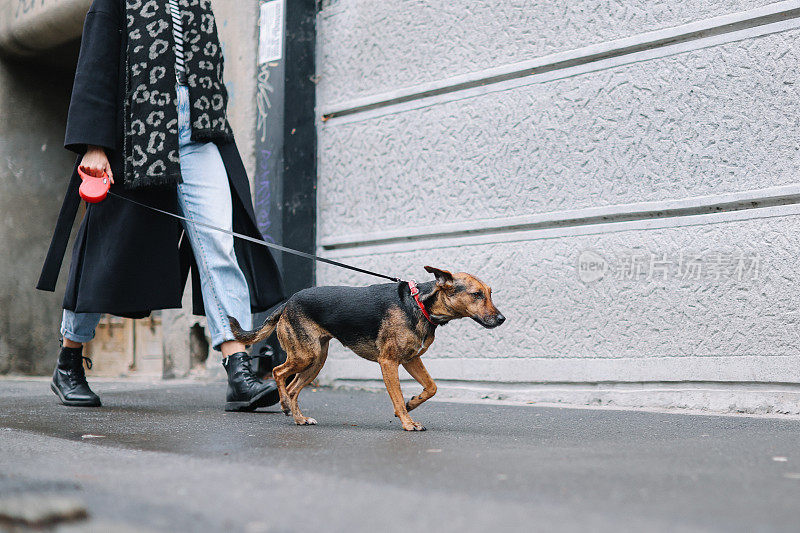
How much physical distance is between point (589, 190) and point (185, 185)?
2.33m

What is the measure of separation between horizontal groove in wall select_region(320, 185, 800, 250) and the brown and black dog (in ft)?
5.14

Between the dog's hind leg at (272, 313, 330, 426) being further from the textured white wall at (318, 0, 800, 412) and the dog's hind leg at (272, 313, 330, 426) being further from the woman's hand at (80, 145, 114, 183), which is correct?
the textured white wall at (318, 0, 800, 412)

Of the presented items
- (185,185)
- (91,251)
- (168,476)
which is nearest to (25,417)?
(91,251)

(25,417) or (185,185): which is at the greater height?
(185,185)

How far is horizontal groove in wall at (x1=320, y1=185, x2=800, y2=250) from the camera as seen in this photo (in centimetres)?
468

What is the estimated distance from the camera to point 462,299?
392 cm

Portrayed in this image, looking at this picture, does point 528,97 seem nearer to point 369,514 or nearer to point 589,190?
point 589,190

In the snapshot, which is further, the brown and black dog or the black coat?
the black coat

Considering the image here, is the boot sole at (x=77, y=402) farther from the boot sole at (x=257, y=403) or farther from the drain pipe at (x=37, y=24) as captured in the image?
the drain pipe at (x=37, y=24)

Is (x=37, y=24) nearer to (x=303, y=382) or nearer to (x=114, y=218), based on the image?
(x=114, y=218)

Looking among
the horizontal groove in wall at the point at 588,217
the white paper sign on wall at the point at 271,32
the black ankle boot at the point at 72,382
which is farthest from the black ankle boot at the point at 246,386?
the white paper sign on wall at the point at 271,32

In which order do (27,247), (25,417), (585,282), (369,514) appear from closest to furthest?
(369,514) < (25,417) < (585,282) < (27,247)

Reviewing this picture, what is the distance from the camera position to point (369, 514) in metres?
2.14

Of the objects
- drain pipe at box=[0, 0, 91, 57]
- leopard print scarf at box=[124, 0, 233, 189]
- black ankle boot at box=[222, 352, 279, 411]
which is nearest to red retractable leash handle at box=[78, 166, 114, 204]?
leopard print scarf at box=[124, 0, 233, 189]
